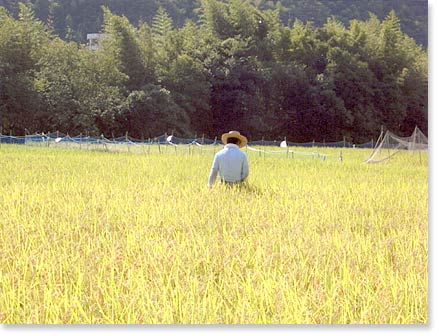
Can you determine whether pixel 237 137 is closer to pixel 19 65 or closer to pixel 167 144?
pixel 167 144

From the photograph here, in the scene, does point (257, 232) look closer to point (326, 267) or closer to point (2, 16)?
point (326, 267)

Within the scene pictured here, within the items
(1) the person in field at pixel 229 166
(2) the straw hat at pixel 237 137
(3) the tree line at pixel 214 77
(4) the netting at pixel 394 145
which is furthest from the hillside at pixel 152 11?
(1) the person in field at pixel 229 166

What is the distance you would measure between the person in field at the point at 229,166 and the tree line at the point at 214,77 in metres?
0.37

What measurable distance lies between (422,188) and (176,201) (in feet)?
4.81

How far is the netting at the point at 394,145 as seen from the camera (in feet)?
11.5

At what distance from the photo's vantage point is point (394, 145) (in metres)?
4.04

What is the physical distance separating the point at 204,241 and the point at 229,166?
4.74 ft

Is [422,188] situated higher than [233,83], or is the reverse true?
[233,83]

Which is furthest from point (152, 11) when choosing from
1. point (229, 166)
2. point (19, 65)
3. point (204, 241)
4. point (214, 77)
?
point (204, 241)

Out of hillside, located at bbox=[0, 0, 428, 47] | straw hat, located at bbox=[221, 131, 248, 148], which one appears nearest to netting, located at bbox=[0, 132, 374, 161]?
straw hat, located at bbox=[221, 131, 248, 148]

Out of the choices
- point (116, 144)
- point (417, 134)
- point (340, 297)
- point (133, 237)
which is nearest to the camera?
point (340, 297)

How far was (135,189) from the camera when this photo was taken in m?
4.10

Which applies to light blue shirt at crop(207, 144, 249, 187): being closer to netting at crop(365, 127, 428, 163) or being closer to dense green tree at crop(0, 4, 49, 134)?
netting at crop(365, 127, 428, 163)

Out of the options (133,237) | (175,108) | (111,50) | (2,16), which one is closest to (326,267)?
(133,237)
